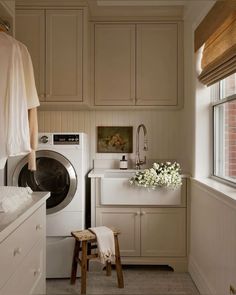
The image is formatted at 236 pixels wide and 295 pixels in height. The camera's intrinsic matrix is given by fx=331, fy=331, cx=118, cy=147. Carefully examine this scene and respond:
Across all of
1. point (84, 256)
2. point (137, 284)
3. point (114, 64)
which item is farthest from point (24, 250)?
point (114, 64)

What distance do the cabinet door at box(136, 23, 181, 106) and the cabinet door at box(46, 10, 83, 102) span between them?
666 mm

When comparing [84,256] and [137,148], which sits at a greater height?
[137,148]

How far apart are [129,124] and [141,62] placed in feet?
2.34

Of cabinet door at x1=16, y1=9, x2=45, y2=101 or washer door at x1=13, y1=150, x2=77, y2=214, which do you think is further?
cabinet door at x1=16, y1=9, x2=45, y2=101

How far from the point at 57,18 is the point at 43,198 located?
192 centimetres

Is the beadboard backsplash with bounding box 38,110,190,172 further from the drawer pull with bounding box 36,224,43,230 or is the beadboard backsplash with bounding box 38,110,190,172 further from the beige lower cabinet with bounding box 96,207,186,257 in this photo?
the drawer pull with bounding box 36,224,43,230

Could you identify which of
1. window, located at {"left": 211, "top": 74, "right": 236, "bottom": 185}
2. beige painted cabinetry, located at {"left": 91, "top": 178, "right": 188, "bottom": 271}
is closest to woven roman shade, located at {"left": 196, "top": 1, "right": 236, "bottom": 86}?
window, located at {"left": 211, "top": 74, "right": 236, "bottom": 185}

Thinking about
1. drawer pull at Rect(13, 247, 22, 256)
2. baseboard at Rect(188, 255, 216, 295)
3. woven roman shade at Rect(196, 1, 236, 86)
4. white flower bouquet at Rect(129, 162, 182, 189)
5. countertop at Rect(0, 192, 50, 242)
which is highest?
woven roman shade at Rect(196, 1, 236, 86)

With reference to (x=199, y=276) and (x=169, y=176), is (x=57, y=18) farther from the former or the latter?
(x=199, y=276)

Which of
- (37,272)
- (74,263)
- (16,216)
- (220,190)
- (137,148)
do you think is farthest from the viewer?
(137,148)

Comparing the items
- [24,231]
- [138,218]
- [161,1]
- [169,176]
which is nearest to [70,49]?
[161,1]

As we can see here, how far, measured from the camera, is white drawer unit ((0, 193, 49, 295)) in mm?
1471

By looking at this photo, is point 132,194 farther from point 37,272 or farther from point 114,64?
point 114,64

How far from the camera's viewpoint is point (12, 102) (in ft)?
5.79
